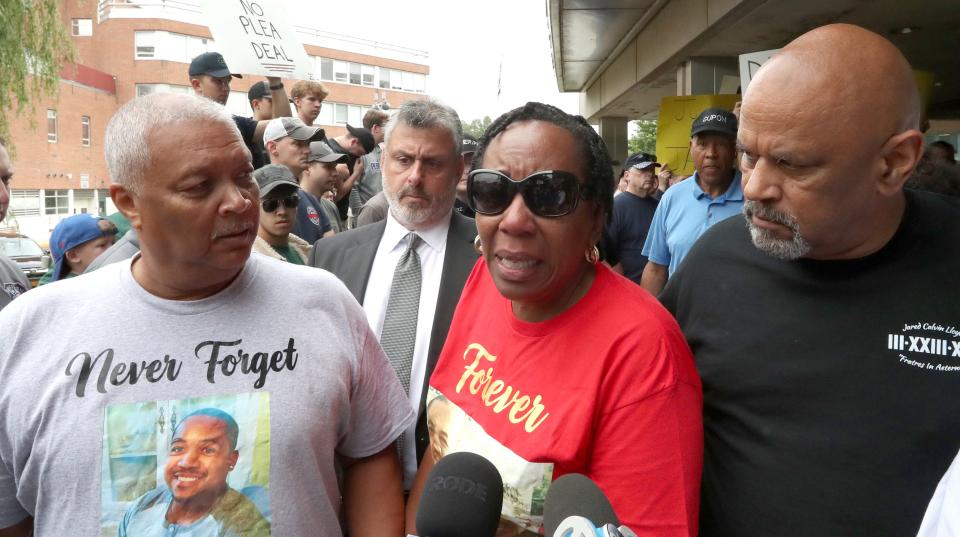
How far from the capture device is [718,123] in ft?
17.6

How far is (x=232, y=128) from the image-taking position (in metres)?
1.90

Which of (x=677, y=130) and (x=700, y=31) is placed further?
(x=700, y=31)

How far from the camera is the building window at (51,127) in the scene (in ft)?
119

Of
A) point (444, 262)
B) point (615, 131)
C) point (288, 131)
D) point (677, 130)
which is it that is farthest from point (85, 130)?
point (444, 262)

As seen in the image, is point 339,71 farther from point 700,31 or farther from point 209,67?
point 209,67

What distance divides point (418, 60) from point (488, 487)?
65.4 m

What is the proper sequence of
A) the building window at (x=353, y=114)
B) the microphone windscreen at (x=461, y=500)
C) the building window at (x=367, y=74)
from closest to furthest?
the microphone windscreen at (x=461, y=500), the building window at (x=353, y=114), the building window at (x=367, y=74)

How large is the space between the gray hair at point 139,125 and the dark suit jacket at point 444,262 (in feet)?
4.26

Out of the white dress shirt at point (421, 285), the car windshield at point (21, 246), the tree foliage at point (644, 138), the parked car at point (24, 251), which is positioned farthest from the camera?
the tree foliage at point (644, 138)

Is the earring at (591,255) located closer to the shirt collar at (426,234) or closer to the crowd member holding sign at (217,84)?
the shirt collar at (426,234)

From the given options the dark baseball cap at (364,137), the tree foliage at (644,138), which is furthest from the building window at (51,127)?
the tree foliage at (644,138)

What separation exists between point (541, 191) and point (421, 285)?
48.8 inches

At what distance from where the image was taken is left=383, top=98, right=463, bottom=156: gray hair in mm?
3322

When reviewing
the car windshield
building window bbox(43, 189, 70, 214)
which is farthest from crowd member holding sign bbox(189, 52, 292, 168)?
building window bbox(43, 189, 70, 214)
